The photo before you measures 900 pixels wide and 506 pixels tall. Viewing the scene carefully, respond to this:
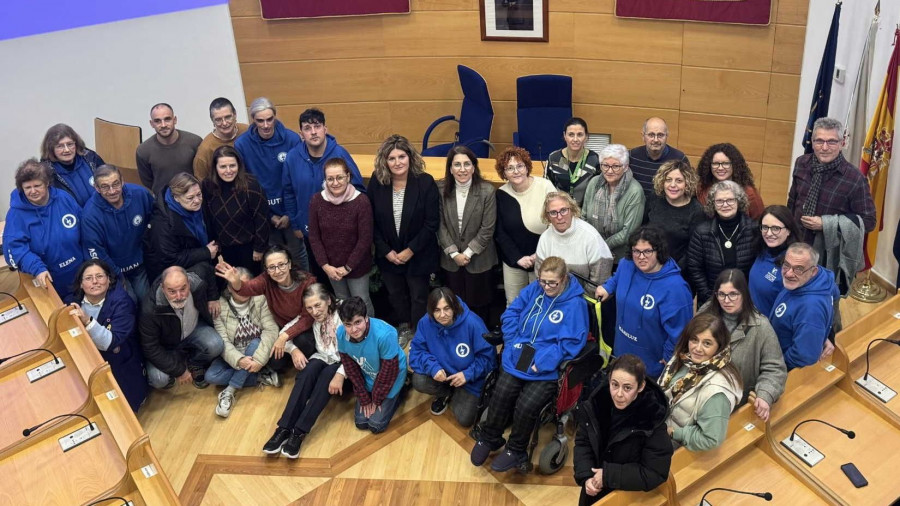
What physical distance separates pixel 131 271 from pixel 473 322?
2088 mm

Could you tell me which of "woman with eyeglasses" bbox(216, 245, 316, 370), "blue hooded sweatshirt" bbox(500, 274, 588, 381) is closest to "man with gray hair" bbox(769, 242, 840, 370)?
"blue hooded sweatshirt" bbox(500, 274, 588, 381)

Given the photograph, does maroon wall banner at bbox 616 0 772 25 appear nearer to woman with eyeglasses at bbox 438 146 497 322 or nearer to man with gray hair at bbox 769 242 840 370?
woman with eyeglasses at bbox 438 146 497 322

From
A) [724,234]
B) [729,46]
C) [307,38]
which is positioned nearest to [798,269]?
[724,234]

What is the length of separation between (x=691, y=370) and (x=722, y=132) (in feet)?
12.1

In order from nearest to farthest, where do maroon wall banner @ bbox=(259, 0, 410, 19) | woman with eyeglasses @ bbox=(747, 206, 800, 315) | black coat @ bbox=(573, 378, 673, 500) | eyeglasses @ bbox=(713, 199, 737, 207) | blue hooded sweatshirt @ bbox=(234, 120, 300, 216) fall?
1. black coat @ bbox=(573, 378, 673, 500)
2. woman with eyeglasses @ bbox=(747, 206, 800, 315)
3. eyeglasses @ bbox=(713, 199, 737, 207)
4. blue hooded sweatshirt @ bbox=(234, 120, 300, 216)
5. maroon wall banner @ bbox=(259, 0, 410, 19)

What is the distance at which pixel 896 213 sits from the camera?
5.31 meters

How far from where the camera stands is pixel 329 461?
4379 millimetres

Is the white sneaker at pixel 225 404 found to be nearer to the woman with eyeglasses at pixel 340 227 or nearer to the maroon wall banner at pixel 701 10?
the woman with eyeglasses at pixel 340 227

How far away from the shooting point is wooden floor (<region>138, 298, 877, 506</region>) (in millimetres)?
4121

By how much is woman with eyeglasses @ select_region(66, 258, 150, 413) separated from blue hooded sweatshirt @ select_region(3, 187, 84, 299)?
9.2 inches

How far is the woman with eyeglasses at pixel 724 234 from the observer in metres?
4.00

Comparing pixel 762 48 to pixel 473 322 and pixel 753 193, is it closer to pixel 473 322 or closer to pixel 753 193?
pixel 753 193

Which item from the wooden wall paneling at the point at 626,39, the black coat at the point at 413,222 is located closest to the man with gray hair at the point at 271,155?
the black coat at the point at 413,222

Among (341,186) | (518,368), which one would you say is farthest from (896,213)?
(341,186)
